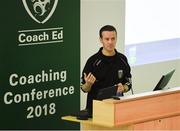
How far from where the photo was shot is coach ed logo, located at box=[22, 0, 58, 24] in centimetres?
614

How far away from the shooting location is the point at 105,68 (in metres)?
5.85

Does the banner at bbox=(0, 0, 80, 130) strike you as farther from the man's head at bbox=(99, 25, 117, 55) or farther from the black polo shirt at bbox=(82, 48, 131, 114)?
the man's head at bbox=(99, 25, 117, 55)

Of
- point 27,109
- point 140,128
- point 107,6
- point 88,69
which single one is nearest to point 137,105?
point 140,128

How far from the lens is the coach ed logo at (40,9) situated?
6145mm

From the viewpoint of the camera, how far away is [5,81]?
19.5 feet

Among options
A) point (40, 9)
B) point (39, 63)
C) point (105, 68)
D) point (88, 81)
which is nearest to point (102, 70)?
point (105, 68)

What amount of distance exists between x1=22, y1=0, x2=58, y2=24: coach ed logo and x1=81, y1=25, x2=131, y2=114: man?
78 cm

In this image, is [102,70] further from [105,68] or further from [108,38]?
[108,38]

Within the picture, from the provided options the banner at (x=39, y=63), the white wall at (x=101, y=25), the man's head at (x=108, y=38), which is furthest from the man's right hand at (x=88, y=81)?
the white wall at (x=101, y=25)

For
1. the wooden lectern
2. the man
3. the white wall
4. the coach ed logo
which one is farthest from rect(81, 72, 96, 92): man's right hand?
the white wall

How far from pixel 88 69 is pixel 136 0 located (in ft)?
7.70

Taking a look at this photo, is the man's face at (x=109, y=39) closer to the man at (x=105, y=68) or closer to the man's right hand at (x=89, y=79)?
the man at (x=105, y=68)

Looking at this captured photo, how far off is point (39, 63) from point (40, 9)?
59 centimetres

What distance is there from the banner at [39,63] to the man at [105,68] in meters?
0.67
